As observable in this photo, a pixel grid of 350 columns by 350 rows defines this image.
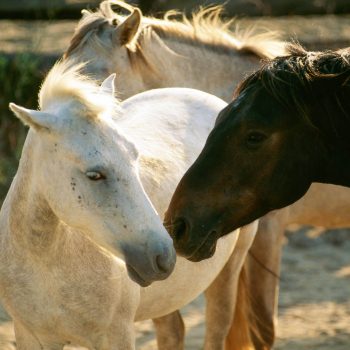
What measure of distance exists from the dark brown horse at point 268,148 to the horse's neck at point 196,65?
225 centimetres

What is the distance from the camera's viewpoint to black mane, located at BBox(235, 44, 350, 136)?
353 centimetres

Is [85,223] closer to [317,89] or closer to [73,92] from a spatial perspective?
[73,92]

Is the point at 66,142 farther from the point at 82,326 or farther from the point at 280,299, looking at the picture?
the point at 280,299

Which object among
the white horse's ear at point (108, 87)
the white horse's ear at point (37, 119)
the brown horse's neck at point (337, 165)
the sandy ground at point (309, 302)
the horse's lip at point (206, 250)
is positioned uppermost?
the white horse's ear at point (37, 119)

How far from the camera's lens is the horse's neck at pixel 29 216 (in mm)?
3721

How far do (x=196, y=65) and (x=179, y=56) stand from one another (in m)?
0.11

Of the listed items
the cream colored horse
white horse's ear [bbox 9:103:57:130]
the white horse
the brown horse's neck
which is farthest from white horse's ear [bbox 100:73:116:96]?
the cream colored horse

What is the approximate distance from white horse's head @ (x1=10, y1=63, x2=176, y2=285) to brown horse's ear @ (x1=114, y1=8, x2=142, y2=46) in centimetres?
221

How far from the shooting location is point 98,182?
352cm

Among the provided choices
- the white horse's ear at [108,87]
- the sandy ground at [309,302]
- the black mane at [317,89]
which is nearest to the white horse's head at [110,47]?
the sandy ground at [309,302]

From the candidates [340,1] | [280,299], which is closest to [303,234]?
[280,299]

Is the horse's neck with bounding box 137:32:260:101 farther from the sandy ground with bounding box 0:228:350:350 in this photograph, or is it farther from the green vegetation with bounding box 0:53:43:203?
the green vegetation with bounding box 0:53:43:203

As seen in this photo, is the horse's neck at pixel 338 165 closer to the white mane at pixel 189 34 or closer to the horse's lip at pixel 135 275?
the horse's lip at pixel 135 275

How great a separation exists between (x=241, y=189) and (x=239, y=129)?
216 mm
